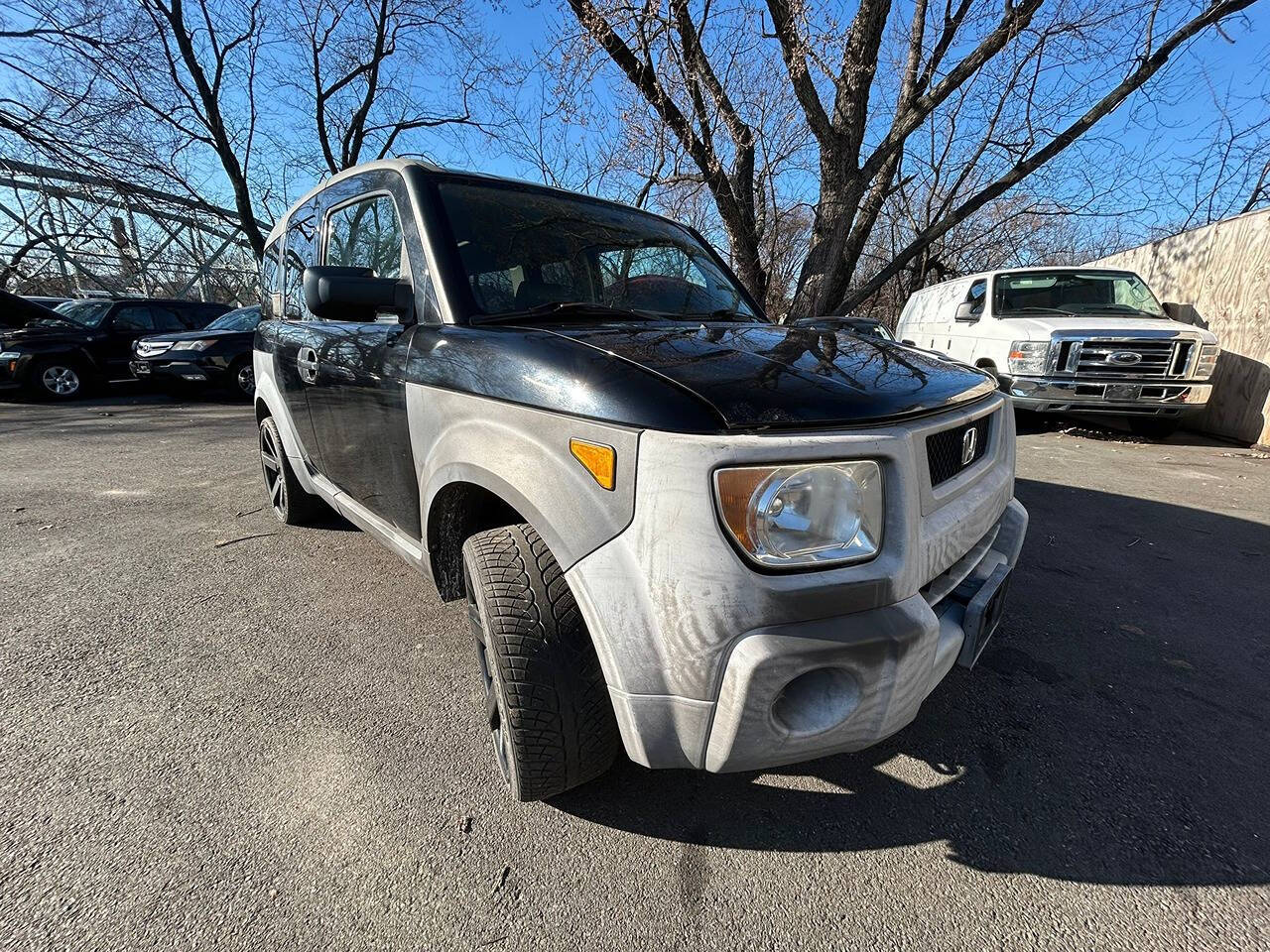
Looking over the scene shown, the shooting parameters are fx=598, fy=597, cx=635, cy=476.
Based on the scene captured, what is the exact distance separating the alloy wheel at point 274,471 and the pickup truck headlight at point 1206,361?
8.95 metres

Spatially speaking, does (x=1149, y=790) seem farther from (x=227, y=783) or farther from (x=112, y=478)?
(x=112, y=478)

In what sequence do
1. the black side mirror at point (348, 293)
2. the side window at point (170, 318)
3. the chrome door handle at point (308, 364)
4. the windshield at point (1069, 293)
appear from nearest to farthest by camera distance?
the black side mirror at point (348, 293) < the chrome door handle at point (308, 364) < the windshield at point (1069, 293) < the side window at point (170, 318)

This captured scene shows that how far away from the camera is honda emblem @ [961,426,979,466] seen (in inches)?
67.0

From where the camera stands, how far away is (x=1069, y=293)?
7883 millimetres

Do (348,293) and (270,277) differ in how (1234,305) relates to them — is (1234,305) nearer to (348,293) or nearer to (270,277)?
(348,293)

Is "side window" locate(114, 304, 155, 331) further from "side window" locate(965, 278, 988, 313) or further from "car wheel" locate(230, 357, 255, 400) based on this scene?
"side window" locate(965, 278, 988, 313)

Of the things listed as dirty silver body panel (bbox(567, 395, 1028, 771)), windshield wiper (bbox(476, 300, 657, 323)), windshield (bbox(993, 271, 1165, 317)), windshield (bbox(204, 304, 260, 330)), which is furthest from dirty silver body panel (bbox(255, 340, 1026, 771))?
windshield (bbox(204, 304, 260, 330))


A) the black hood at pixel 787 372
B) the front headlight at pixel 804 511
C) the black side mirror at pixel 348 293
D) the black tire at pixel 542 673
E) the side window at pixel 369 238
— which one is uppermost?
the side window at pixel 369 238

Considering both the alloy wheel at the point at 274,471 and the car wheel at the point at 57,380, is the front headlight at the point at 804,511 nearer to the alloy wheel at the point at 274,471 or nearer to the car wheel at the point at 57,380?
the alloy wheel at the point at 274,471

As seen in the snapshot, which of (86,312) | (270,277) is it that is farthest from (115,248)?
(270,277)

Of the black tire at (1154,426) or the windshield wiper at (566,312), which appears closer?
the windshield wiper at (566,312)

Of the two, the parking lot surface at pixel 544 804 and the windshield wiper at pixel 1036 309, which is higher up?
the windshield wiper at pixel 1036 309

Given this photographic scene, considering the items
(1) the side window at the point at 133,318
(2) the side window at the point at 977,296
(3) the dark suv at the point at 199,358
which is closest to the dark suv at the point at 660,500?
(2) the side window at the point at 977,296

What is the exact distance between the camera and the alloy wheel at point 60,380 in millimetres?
9805
